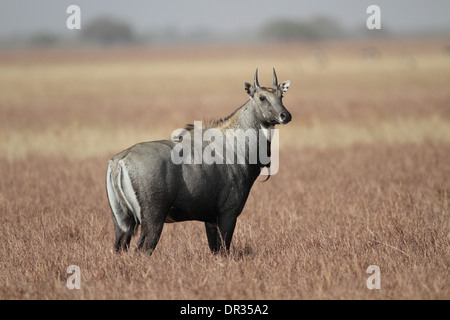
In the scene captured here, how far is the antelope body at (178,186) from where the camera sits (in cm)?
646

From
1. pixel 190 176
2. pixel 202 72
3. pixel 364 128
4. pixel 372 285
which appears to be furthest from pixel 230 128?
pixel 202 72

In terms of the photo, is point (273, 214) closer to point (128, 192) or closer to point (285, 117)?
point (285, 117)

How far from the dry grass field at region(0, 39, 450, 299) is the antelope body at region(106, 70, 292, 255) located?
36 centimetres

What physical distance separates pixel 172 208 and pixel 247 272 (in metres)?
1.08

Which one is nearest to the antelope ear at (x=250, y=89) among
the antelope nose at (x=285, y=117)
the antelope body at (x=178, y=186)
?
the antelope body at (x=178, y=186)

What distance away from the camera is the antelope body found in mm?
6457

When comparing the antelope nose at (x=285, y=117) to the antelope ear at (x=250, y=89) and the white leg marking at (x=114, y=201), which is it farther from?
the white leg marking at (x=114, y=201)

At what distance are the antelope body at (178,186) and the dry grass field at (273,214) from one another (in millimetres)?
357

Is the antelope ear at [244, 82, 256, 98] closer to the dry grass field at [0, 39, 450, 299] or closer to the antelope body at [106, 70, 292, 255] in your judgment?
the antelope body at [106, 70, 292, 255]

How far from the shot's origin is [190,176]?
22.0 ft

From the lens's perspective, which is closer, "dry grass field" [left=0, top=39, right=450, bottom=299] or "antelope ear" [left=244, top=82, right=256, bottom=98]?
"dry grass field" [left=0, top=39, right=450, bottom=299]

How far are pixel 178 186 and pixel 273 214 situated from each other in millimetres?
3511

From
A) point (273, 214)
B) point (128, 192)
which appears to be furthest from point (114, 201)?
point (273, 214)

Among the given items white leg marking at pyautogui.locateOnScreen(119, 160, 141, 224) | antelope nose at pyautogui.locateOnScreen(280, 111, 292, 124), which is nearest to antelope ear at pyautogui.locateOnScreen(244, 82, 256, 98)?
antelope nose at pyautogui.locateOnScreen(280, 111, 292, 124)
